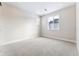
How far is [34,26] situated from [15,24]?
7.00 feet

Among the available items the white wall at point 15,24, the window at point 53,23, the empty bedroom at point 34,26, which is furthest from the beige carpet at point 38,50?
the window at point 53,23

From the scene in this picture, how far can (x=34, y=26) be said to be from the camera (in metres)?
6.38

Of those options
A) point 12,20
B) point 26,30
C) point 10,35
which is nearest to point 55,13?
point 26,30

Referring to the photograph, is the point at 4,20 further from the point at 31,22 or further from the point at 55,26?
the point at 55,26

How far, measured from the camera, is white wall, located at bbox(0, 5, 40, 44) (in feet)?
12.8

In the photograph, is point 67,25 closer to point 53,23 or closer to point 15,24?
point 53,23

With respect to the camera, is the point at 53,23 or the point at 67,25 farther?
the point at 53,23

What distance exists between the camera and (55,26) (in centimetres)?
580

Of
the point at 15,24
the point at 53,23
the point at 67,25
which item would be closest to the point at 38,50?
the point at 15,24

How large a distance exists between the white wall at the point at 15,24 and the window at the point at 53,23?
57.4 inches

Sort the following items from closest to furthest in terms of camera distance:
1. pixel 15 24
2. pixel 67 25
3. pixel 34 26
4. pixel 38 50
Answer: pixel 38 50 → pixel 15 24 → pixel 67 25 → pixel 34 26

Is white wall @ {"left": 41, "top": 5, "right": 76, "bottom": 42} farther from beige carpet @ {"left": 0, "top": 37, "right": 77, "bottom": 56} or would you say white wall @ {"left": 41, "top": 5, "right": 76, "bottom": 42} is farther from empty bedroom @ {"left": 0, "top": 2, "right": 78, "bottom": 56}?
beige carpet @ {"left": 0, "top": 37, "right": 77, "bottom": 56}

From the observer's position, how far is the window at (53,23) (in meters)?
5.60

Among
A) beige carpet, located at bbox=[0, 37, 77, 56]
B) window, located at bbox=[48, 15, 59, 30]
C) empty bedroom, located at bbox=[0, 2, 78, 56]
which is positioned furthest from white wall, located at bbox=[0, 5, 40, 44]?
window, located at bbox=[48, 15, 59, 30]
